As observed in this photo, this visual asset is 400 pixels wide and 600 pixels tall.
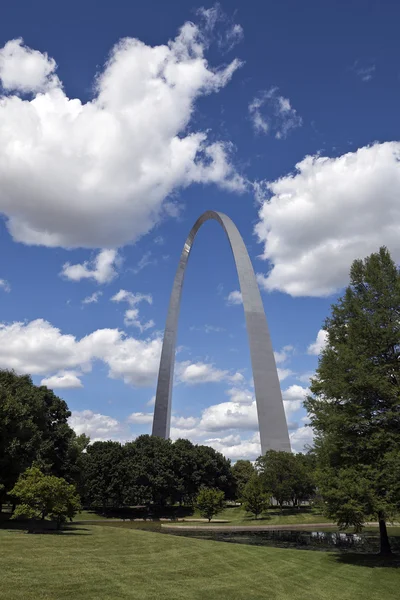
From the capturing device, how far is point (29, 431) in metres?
31.1

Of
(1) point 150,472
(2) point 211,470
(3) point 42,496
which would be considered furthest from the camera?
(2) point 211,470

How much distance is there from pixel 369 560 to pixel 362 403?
6299 millimetres

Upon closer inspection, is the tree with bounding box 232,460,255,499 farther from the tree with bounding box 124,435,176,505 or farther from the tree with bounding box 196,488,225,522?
the tree with bounding box 196,488,225,522

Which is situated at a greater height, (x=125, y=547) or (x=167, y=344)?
(x=167, y=344)

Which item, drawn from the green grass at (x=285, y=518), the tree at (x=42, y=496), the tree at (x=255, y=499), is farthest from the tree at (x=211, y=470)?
the tree at (x=42, y=496)

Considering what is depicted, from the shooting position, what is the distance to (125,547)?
19031 mm

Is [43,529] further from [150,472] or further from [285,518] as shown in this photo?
[150,472]

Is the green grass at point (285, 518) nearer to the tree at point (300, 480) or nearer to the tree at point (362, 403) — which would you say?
the tree at point (300, 480)

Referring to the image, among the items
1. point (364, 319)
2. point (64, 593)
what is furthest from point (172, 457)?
point (64, 593)

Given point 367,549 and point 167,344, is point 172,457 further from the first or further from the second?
point 367,549

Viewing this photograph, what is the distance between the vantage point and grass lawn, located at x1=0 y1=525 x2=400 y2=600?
11531 mm

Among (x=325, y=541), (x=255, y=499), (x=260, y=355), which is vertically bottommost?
(x=325, y=541)

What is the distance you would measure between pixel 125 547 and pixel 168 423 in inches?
1874

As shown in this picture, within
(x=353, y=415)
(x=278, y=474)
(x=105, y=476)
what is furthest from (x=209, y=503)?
(x=353, y=415)
